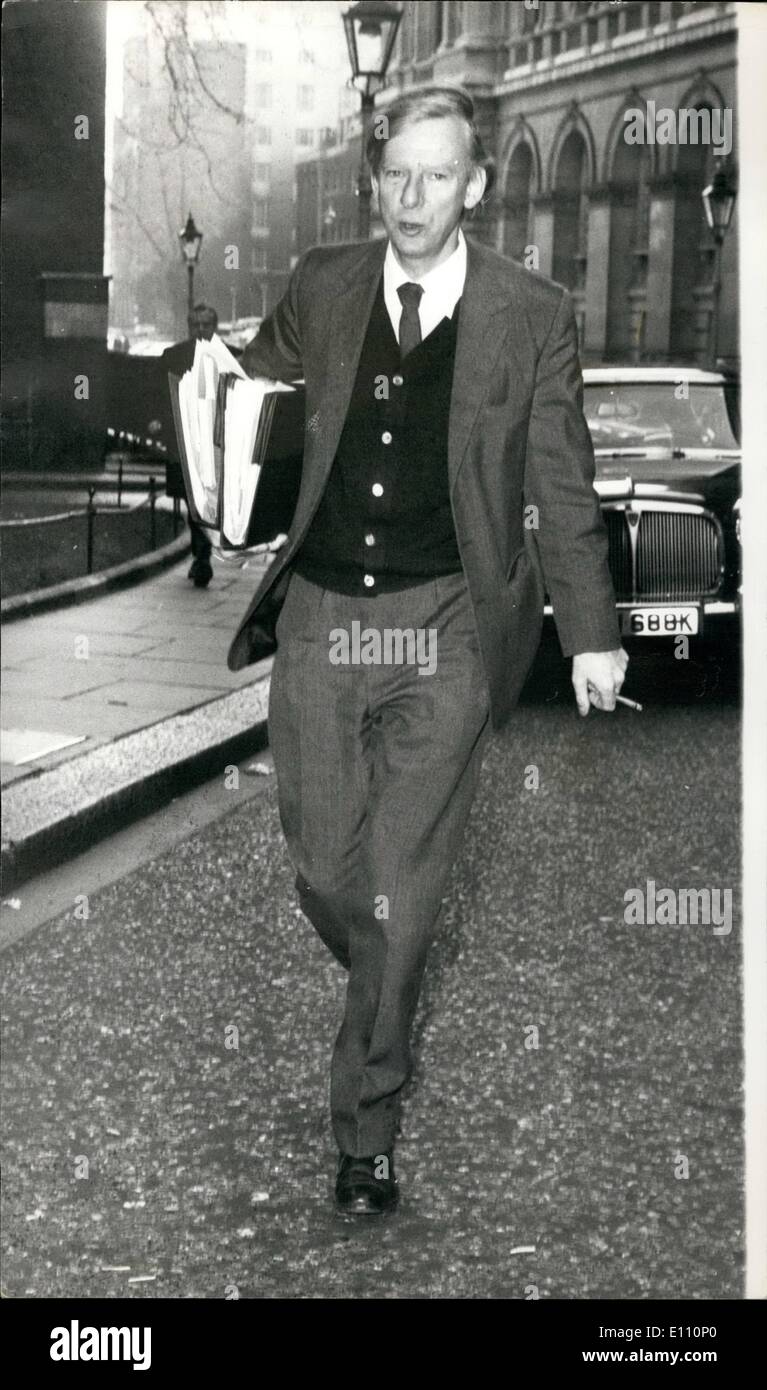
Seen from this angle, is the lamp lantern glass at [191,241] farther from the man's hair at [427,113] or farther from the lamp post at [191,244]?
the man's hair at [427,113]

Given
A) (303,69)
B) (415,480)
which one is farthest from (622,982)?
(303,69)

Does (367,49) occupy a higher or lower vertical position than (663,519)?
higher

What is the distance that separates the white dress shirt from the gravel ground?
166 centimetres

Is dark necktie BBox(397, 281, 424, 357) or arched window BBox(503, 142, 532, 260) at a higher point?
arched window BBox(503, 142, 532, 260)

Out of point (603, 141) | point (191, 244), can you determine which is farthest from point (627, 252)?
point (191, 244)

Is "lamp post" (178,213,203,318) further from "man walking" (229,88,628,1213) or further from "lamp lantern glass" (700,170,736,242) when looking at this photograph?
"lamp lantern glass" (700,170,736,242)

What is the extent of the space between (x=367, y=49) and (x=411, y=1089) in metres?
2.88

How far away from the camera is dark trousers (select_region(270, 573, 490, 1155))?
11.6ft

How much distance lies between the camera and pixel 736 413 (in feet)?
32.9

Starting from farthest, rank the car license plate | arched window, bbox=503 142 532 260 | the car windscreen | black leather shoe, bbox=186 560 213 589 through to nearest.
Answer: black leather shoe, bbox=186 560 213 589 < the car windscreen < the car license plate < arched window, bbox=503 142 532 260

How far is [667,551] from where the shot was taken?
31.6 feet

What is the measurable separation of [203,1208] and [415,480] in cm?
142

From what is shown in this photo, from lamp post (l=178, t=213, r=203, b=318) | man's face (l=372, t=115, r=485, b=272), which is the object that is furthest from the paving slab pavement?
man's face (l=372, t=115, r=485, b=272)

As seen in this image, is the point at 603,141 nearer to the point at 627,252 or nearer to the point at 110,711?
the point at 110,711
